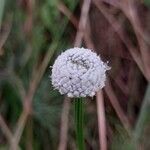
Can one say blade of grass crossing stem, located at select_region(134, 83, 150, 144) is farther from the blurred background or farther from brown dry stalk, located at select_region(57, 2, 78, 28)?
brown dry stalk, located at select_region(57, 2, 78, 28)

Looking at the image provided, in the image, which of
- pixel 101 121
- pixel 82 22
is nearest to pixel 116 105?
pixel 101 121

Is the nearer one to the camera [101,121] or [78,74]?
[78,74]

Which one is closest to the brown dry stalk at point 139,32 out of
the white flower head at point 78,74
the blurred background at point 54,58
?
the blurred background at point 54,58

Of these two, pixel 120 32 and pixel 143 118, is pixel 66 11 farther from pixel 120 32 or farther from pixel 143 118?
pixel 143 118

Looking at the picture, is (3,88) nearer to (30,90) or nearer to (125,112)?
(30,90)

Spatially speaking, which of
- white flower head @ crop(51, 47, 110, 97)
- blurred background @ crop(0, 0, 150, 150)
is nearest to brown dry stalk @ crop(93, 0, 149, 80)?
blurred background @ crop(0, 0, 150, 150)
